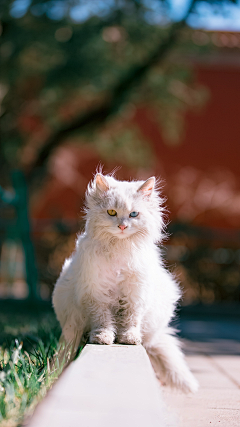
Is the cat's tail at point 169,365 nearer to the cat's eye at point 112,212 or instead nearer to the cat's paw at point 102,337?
the cat's paw at point 102,337

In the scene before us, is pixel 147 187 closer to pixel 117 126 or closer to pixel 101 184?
pixel 101 184

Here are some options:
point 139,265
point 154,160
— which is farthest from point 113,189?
point 154,160

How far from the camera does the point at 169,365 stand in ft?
9.80

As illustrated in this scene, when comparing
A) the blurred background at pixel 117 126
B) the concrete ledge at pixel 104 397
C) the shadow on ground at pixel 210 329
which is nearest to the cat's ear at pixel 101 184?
the concrete ledge at pixel 104 397

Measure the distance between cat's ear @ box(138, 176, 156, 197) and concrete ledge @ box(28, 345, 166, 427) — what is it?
3.19ft

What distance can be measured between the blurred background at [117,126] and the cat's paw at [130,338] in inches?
126

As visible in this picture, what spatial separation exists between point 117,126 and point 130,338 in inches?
394

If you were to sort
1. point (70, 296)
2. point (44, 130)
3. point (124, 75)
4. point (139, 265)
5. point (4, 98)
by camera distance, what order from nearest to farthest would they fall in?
point (139, 265) < point (70, 296) < point (124, 75) < point (4, 98) < point (44, 130)

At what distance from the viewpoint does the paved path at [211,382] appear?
2400 millimetres

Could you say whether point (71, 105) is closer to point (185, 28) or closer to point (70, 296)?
point (185, 28)

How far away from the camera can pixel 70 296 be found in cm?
283

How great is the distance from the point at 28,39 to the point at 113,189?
6.80 m

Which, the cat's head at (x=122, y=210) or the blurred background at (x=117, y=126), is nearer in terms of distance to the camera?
the cat's head at (x=122, y=210)

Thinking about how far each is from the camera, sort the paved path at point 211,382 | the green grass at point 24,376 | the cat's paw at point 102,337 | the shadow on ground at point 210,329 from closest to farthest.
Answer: the green grass at point 24,376, the paved path at point 211,382, the cat's paw at point 102,337, the shadow on ground at point 210,329
